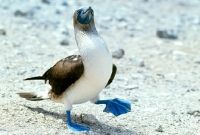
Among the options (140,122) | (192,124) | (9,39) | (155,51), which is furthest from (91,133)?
(155,51)

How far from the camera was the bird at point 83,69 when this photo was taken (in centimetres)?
448

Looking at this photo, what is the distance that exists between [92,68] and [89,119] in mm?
814

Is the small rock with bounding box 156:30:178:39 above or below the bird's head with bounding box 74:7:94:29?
below

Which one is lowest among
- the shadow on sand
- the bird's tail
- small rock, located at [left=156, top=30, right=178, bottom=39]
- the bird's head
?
small rock, located at [left=156, top=30, right=178, bottom=39]

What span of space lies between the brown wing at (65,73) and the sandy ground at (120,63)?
0.35m

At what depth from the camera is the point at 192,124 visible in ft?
17.5

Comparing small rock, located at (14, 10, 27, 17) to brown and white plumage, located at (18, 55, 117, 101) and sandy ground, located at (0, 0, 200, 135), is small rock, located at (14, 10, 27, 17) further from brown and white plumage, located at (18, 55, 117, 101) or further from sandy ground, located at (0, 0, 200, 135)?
brown and white plumage, located at (18, 55, 117, 101)

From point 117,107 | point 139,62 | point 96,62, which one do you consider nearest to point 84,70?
point 96,62

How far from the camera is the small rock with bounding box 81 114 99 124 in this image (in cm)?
507

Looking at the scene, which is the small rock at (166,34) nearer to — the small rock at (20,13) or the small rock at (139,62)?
the small rock at (139,62)

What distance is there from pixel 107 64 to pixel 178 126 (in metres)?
1.21

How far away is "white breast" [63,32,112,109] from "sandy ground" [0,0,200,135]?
1.29 feet

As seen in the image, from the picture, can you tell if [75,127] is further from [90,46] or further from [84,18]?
[84,18]

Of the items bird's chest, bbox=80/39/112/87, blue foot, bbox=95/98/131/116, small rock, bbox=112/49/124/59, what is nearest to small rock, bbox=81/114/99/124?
blue foot, bbox=95/98/131/116
